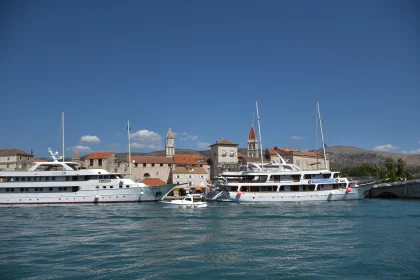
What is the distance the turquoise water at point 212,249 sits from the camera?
43.1 ft

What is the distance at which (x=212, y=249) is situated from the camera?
55.2 ft

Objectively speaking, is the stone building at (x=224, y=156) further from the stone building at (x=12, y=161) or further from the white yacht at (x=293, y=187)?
the stone building at (x=12, y=161)

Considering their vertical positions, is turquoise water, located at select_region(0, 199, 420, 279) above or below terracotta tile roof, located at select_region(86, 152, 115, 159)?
below

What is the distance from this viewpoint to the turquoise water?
13.1 meters

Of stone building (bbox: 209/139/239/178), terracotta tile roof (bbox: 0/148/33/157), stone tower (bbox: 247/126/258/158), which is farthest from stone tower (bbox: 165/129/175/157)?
terracotta tile roof (bbox: 0/148/33/157)

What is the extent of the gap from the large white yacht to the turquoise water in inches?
656

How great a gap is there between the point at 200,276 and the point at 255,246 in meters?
5.72

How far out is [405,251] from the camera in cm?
1619

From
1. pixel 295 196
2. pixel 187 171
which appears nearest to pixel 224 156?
pixel 187 171

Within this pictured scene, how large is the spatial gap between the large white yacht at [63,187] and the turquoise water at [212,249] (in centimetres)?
1665

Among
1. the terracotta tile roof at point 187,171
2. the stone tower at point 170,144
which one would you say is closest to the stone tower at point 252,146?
the stone tower at point 170,144

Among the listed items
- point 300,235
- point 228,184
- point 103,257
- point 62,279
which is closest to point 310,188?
point 228,184

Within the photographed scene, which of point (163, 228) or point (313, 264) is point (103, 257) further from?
point (313, 264)

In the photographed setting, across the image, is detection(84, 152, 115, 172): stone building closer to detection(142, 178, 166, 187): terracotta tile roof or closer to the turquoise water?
detection(142, 178, 166, 187): terracotta tile roof
